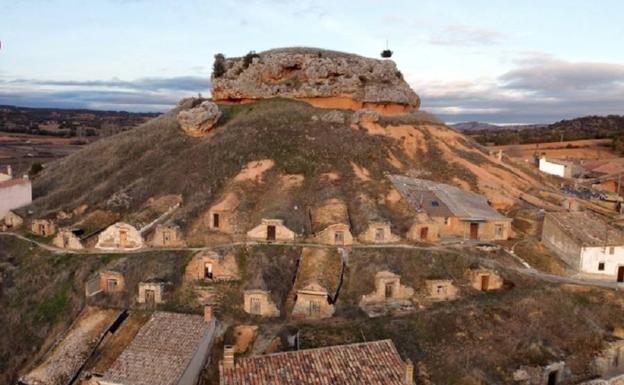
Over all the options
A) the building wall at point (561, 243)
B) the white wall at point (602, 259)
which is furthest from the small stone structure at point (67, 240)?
the white wall at point (602, 259)

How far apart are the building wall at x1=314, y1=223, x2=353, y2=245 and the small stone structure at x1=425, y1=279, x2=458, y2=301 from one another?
8558mm

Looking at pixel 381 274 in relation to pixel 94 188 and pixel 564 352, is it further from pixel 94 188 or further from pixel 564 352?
pixel 94 188

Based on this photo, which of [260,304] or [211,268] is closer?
[260,304]

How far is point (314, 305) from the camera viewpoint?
38906 mm

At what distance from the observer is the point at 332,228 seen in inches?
1817

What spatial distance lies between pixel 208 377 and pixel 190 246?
1678cm

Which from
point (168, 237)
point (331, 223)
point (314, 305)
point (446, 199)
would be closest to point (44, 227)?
point (168, 237)

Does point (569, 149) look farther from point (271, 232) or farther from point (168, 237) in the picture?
point (168, 237)

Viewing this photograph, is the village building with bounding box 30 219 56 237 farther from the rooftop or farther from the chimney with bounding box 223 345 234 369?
the rooftop

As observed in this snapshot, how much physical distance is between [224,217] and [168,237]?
17.7ft

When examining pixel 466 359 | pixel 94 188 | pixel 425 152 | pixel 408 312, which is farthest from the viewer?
pixel 425 152

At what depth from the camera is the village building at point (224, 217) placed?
1912 inches

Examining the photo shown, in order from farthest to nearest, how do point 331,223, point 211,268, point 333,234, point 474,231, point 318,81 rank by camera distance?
point 318,81
point 474,231
point 331,223
point 333,234
point 211,268

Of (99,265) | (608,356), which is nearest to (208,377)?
(99,265)
